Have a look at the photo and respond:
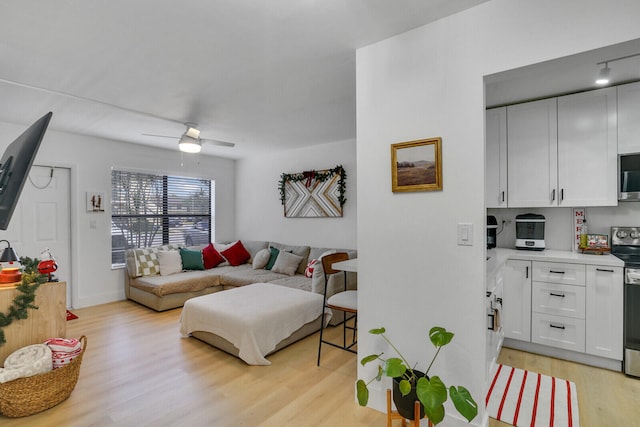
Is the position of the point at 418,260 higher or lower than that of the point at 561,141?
lower

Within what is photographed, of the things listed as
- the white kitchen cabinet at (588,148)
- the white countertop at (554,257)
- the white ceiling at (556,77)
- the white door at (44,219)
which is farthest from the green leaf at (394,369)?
the white door at (44,219)

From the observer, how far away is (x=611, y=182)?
9.04 feet

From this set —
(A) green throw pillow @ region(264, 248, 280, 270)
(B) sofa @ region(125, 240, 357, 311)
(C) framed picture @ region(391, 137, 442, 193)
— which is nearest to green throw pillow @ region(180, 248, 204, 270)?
(B) sofa @ region(125, 240, 357, 311)

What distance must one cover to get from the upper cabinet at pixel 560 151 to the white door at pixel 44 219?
17.8 ft

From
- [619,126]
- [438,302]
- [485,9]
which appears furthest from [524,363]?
[485,9]

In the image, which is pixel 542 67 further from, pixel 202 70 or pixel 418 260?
pixel 202 70

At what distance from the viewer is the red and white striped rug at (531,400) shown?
2.05m

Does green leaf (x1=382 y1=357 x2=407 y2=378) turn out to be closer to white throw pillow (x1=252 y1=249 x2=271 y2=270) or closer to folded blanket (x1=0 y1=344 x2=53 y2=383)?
folded blanket (x1=0 y1=344 x2=53 y2=383)

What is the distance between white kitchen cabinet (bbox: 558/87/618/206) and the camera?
9.01ft

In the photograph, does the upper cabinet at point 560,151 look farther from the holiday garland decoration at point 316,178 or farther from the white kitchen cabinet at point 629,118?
the holiday garland decoration at point 316,178

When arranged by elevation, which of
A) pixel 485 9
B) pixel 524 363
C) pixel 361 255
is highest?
pixel 485 9

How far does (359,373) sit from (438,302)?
2.63 feet

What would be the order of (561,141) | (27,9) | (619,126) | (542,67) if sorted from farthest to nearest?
(561,141) < (619,126) < (27,9) < (542,67)

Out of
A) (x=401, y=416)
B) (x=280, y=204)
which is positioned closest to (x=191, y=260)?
(x=280, y=204)
